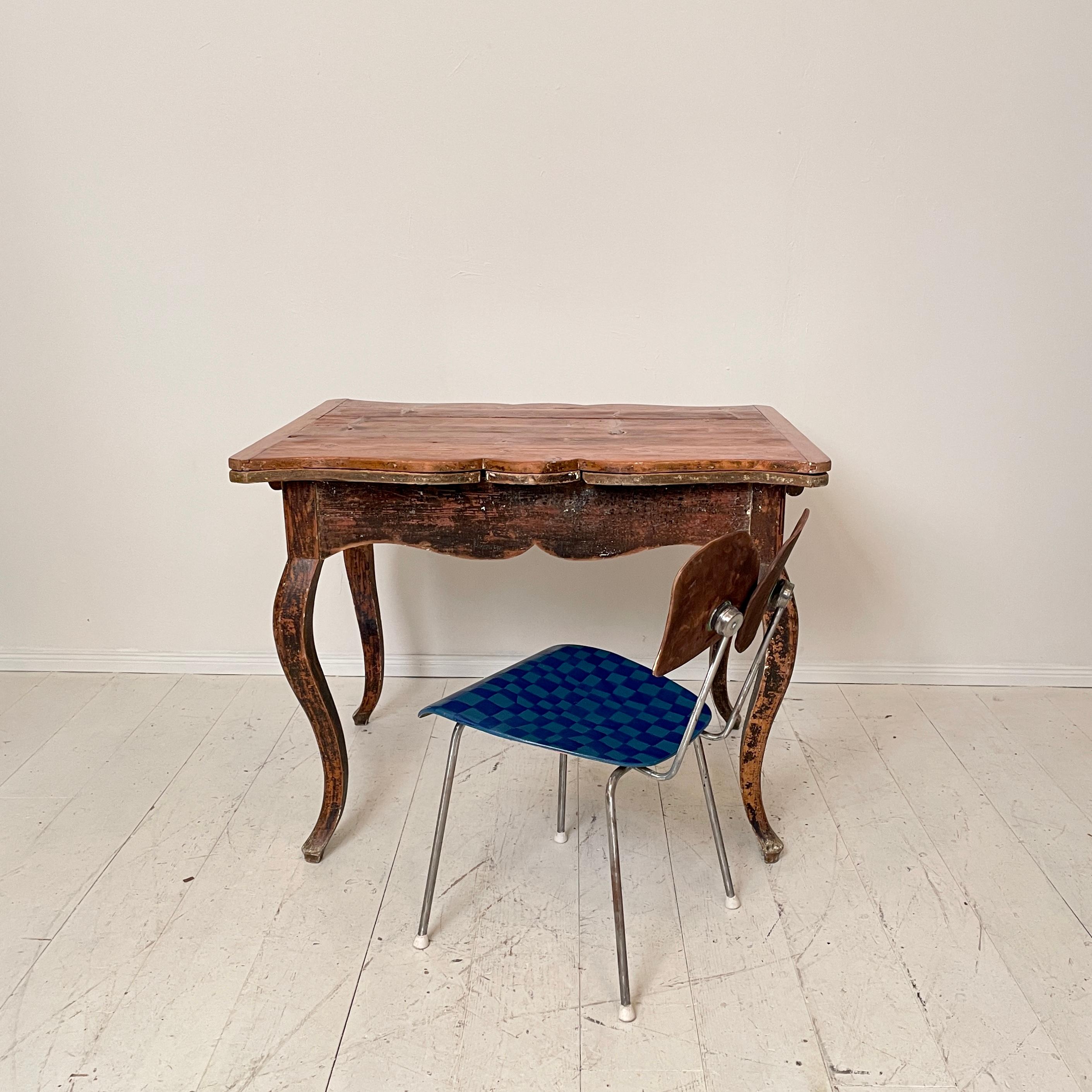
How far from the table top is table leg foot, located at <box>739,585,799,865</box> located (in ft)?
0.89

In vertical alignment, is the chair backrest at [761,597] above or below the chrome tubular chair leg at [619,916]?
above

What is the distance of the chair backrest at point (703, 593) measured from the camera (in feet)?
3.87

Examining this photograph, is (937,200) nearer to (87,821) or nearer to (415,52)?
(415,52)

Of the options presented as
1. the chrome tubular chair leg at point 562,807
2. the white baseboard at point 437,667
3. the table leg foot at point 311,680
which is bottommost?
the white baseboard at point 437,667

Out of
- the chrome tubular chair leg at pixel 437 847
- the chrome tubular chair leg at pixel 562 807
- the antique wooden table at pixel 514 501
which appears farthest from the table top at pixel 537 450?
the chrome tubular chair leg at pixel 562 807

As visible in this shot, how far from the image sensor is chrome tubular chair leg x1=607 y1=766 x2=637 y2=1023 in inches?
54.7

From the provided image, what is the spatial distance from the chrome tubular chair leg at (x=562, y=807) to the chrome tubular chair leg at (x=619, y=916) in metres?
0.37

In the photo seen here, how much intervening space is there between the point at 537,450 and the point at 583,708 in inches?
17.5

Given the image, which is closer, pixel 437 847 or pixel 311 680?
pixel 437 847

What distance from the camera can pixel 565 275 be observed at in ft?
7.60

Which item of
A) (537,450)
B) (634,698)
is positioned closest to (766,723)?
(634,698)

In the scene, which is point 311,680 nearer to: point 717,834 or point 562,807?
point 562,807

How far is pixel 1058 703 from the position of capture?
2.47 m

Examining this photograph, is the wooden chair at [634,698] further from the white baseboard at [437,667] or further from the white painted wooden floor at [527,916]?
the white baseboard at [437,667]
